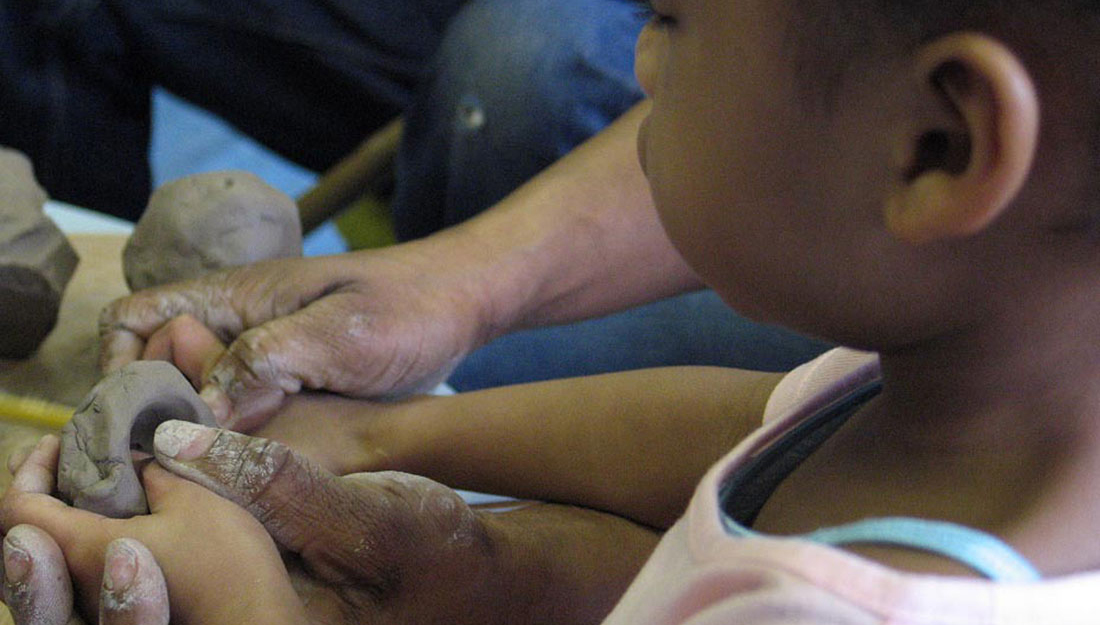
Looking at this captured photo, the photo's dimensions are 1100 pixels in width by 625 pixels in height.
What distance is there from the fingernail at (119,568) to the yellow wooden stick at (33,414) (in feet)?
0.92

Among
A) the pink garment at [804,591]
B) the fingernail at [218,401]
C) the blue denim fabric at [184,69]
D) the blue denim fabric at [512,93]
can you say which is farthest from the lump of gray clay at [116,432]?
the blue denim fabric at [184,69]

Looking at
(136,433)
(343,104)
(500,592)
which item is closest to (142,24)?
(343,104)

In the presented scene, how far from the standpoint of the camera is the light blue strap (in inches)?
17.7

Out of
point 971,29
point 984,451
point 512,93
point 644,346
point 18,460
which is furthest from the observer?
point 512,93

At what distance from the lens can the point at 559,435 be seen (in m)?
0.90

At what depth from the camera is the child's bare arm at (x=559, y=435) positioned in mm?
853

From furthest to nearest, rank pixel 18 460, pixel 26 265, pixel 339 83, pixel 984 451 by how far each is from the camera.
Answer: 1. pixel 339 83
2. pixel 26 265
3. pixel 18 460
4. pixel 984 451

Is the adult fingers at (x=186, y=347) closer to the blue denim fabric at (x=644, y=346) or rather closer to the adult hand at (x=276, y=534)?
the adult hand at (x=276, y=534)

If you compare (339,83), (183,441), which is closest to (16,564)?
(183,441)

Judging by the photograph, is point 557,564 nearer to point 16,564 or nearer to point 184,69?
point 16,564

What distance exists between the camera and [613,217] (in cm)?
112

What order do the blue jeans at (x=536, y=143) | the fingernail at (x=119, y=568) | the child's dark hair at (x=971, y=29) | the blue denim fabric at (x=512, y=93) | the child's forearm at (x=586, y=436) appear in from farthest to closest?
the blue denim fabric at (x=512, y=93), the blue jeans at (x=536, y=143), the child's forearm at (x=586, y=436), the fingernail at (x=119, y=568), the child's dark hair at (x=971, y=29)

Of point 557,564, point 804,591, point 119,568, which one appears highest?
point 804,591

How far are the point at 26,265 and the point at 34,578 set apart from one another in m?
0.45
